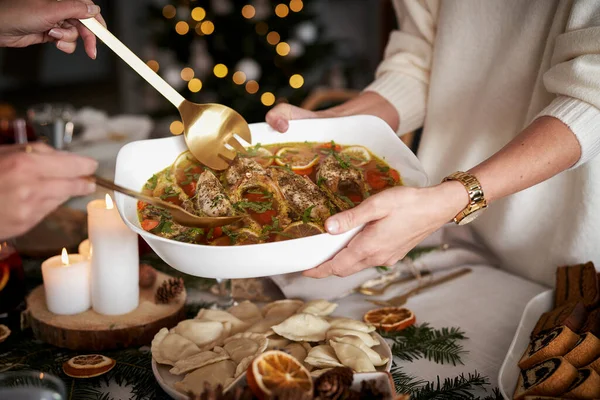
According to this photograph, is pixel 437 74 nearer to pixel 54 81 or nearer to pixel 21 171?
pixel 21 171

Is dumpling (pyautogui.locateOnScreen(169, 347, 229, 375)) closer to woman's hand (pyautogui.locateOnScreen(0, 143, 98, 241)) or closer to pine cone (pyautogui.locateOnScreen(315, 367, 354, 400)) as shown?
pine cone (pyautogui.locateOnScreen(315, 367, 354, 400))

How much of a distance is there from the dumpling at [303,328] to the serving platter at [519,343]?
381 millimetres

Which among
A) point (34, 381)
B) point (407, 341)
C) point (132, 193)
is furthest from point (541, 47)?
point (34, 381)

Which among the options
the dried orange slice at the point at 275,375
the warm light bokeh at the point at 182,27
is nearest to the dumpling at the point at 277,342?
the dried orange slice at the point at 275,375

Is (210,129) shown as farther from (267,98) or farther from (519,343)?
(267,98)

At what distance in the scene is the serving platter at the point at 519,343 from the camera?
1204mm

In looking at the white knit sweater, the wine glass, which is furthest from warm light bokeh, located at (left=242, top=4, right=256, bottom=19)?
the wine glass

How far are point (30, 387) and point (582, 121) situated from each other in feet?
4.00

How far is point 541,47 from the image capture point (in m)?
1.69

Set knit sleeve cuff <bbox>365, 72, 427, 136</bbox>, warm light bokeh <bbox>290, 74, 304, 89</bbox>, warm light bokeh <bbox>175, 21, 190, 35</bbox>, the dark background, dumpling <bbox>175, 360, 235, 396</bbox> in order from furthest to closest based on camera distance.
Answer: the dark background < warm light bokeh <bbox>290, 74, 304, 89</bbox> < warm light bokeh <bbox>175, 21, 190, 35</bbox> < knit sleeve cuff <bbox>365, 72, 427, 136</bbox> < dumpling <bbox>175, 360, 235, 396</bbox>

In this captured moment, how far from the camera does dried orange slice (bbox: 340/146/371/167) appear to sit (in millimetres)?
1523

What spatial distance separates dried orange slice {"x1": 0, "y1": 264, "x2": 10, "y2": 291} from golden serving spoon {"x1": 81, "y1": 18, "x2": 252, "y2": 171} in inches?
22.8

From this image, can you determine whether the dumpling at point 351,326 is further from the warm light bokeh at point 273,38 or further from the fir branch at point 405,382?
the warm light bokeh at point 273,38

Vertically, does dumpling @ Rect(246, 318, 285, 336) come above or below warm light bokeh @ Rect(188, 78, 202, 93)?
below
